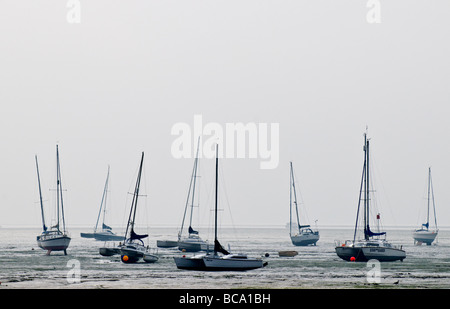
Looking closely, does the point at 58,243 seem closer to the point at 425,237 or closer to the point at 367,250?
the point at 367,250

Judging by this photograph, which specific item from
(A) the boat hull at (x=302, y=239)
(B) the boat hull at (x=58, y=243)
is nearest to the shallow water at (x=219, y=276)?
(B) the boat hull at (x=58, y=243)

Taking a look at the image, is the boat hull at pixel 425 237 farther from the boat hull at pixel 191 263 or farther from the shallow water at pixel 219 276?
the boat hull at pixel 191 263

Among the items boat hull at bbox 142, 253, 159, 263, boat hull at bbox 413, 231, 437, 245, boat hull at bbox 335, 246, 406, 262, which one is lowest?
boat hull at bbox 413, 231, 437, 245

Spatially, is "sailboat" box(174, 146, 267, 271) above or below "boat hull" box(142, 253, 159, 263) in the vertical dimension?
above

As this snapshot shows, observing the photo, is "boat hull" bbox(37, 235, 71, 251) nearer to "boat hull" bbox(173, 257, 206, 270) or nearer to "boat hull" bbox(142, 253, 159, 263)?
"boat hull" bbox(142, 253, 159, 263)

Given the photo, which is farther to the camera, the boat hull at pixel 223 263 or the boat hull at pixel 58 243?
the boat hull at pixel 58 243

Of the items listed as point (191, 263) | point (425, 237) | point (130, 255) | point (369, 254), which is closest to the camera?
point (191, 263)

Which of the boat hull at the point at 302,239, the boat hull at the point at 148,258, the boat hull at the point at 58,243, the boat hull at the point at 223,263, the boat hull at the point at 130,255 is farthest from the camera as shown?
the boat hull at the point at 302,239

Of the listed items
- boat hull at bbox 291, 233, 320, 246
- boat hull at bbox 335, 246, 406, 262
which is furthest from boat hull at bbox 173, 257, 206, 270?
boat hull at bbox 291, 233, 320, 246

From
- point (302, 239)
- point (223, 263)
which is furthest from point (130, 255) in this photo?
point (302, 239)

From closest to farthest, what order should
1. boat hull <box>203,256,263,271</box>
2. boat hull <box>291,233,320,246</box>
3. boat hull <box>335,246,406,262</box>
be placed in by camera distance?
boat hull <box>203,256,263,271</box> → boat hull <box>335,246,406,262</box> → boat hull <box>291,233,320,246</box>

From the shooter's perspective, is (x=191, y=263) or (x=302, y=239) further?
(x=302, y=239)
